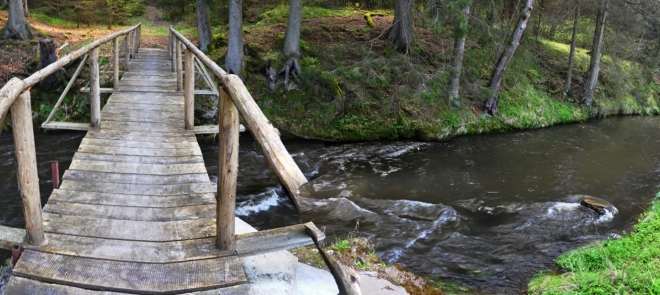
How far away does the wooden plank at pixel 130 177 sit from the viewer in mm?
4770

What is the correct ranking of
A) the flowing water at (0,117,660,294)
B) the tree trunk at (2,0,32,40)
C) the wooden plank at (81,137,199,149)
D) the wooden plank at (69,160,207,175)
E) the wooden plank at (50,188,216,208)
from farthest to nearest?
1. the tree trunk at (2,0,32,40)
2. the flowing water at (0,117,660,294)
3. the wooden plank at (81,137,199,149)
4. the wooden plank at (69,160,207,175)
5. the wooden plank at (50,188,216,208)

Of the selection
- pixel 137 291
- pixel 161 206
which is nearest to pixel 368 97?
pixel 161 206

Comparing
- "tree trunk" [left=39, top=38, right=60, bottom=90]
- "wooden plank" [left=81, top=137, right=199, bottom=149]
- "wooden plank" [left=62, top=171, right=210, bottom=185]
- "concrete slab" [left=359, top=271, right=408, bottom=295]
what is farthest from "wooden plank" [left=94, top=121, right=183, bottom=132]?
"tree trunk" [left=39, top=38, right=60, bottom=90]

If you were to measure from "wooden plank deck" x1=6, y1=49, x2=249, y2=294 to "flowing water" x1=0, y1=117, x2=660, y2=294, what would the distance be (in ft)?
4.43

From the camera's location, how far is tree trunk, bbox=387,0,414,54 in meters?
14.6

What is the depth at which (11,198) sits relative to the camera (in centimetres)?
865

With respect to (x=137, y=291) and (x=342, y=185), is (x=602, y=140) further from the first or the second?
(x=137, y=291)

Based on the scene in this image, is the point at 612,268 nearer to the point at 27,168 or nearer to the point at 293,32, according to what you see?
the point at 27,168

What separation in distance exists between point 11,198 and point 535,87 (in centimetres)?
1913

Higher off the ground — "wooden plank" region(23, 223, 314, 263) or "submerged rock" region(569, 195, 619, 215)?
"wooden plank" region(23, 223, 314, 263)

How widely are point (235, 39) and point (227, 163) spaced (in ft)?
37.7

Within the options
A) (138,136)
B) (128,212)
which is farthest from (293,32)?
(128,212)

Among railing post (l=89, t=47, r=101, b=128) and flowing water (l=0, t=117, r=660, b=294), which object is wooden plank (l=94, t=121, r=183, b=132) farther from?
flowing water (l=0, t=117, r=660, b=294)

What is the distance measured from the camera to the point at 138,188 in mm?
4648
